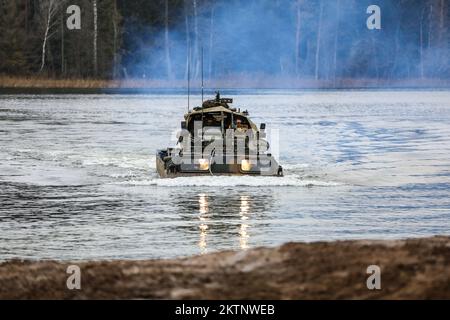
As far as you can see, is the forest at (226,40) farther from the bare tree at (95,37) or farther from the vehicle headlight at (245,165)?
the vehicle headlight at (245,165)

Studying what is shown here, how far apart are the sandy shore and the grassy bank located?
297ft

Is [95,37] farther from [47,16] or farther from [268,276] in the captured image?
[268,276]

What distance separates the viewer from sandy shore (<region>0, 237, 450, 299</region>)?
31.6 feet

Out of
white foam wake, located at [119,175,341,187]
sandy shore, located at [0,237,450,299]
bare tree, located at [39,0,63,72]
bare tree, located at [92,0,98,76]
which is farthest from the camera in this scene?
bare tree, located at [92,0,98,76]

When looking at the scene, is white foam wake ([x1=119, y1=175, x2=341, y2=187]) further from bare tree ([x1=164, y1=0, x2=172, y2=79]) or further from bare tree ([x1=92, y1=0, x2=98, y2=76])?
bare tree ([x1=164, y1=0, x2=172, y2=79])

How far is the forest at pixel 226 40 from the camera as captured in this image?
109m

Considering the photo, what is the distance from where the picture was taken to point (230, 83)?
11331 cm

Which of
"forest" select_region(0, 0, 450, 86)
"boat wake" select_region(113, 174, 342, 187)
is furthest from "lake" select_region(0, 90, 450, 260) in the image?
"forest" select_region(0, 0, 450, 86)

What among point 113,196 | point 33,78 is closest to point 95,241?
point 113,196

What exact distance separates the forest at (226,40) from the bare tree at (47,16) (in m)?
0.09

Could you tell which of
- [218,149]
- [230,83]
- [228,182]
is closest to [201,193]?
[228,182]

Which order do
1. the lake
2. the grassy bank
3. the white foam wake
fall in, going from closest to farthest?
the lake
the white foam wake
the grassy bank

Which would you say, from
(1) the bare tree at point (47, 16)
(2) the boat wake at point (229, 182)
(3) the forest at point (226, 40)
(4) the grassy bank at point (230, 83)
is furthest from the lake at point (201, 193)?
(3) the forest at point (226, 40)

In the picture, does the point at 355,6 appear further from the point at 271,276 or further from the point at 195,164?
the point at 271,276
